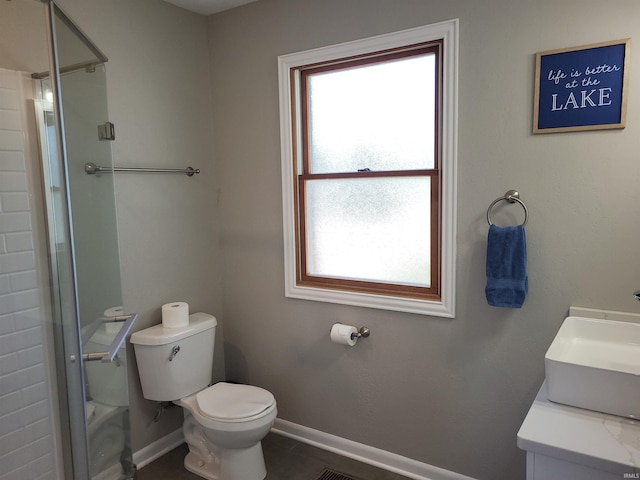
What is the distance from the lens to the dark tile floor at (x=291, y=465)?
2.44 meters

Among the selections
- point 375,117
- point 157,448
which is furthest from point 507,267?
point 157,448

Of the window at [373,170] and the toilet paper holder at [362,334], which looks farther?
the toilet paper holder at [362,334]

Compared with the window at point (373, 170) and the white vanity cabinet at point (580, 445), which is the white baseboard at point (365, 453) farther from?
the white vanity cabinet at point (580, 445)

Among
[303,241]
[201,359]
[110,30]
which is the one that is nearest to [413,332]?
[303,241]

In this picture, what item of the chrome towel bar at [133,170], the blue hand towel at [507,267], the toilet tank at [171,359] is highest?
the chrome towel bar at [133,170]

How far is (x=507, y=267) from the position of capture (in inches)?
77.3

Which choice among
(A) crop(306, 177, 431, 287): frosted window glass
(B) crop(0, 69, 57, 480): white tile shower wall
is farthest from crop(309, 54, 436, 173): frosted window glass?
(B) crop(0, 69, 57, 480): white tile shower wall

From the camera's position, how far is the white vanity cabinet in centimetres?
116

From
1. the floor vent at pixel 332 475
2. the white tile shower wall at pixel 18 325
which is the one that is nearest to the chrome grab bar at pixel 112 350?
the white tile shower wall at pixel 18 325

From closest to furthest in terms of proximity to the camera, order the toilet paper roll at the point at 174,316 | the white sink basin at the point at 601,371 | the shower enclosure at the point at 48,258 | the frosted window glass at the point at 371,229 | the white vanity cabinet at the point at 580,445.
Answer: the white vanity cabinet at the point at 580,445 → the white sink basin at the point at 601,371 → the shower enclosure at the point at 48,258 → the frosted window glass at the point at 371,229 → the toilet paper roll at the point at 174,316

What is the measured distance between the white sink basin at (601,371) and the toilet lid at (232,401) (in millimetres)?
1385

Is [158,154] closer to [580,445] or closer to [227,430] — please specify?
[227,430]

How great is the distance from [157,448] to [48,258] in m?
1.52

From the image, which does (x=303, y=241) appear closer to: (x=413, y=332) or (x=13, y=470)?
(x=413, y=332)
